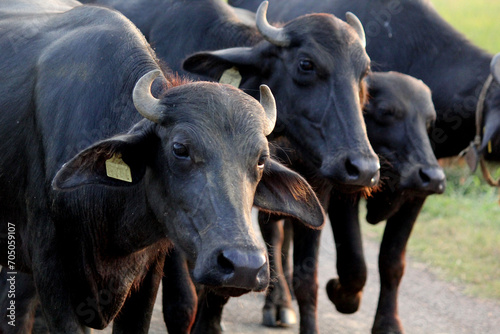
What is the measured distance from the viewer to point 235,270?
3.05m

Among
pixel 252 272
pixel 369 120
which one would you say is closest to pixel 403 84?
pixel 369 120

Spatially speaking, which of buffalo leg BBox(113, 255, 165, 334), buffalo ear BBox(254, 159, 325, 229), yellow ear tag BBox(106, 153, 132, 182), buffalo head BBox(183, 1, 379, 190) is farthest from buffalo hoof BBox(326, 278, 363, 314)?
yellow ear tag BBox(106, 153, 132, 182)

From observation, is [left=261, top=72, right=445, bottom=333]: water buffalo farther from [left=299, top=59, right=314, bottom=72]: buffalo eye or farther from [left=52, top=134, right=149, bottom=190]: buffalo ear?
[left=52, top=134, right=149, bottom=190]: buffalo ear

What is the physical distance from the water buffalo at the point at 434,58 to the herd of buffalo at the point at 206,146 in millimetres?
13

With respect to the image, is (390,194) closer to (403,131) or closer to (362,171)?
(403,131)

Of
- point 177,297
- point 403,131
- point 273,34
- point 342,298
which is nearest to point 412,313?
point 342,298

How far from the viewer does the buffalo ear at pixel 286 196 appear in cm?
373

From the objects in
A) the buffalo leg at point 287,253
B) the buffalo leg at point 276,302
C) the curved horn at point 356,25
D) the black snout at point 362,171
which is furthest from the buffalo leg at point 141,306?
the buffalo leg at point 287,253

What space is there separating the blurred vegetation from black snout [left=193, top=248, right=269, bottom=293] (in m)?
4.41

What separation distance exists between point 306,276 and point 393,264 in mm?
732

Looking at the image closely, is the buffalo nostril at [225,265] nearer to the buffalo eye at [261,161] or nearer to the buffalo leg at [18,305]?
the buffalo eye at [261,161]

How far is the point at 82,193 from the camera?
3.88 metres

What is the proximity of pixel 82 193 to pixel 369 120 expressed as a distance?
280 cm

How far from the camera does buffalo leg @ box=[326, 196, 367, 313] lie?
599cm
